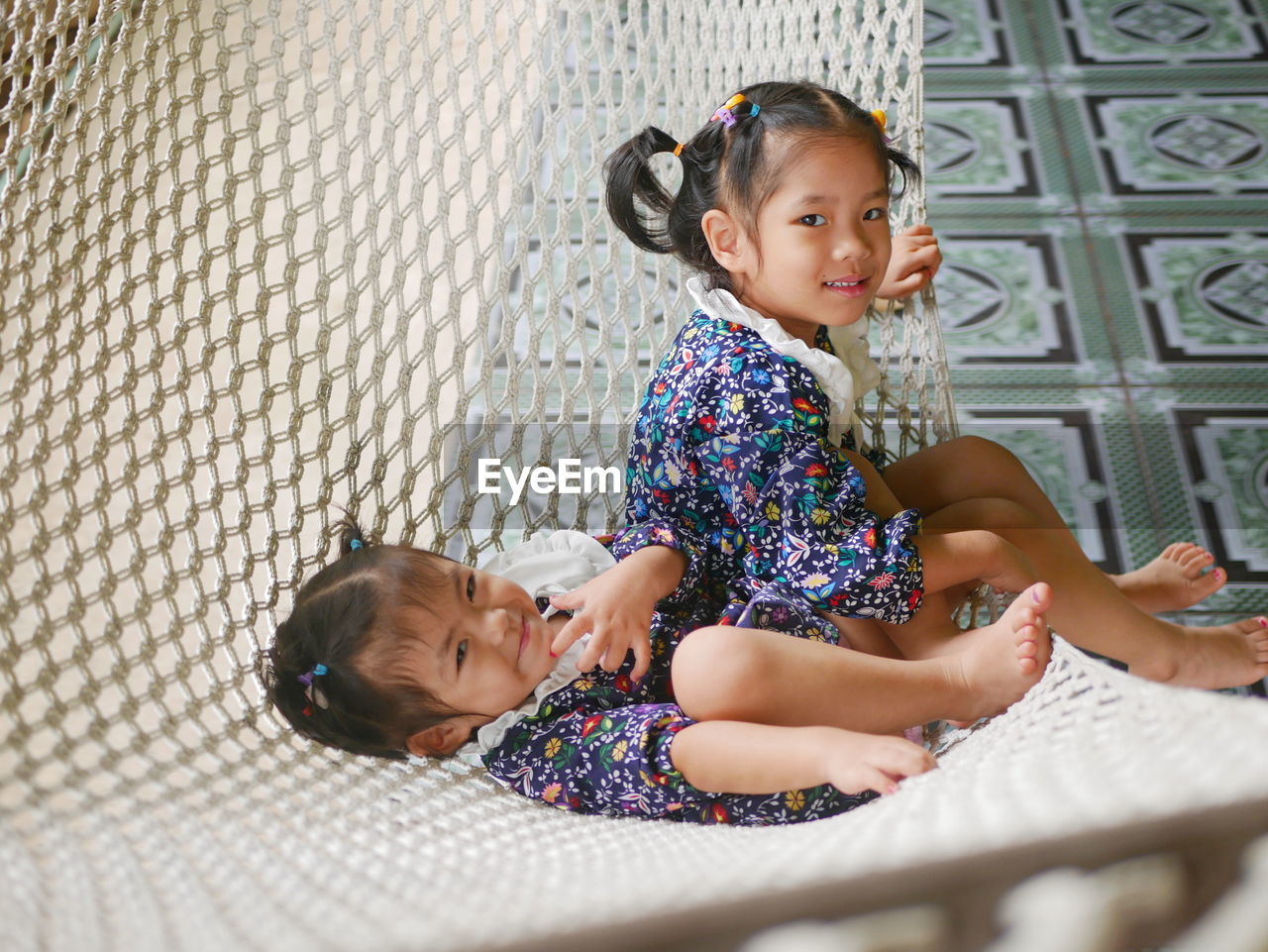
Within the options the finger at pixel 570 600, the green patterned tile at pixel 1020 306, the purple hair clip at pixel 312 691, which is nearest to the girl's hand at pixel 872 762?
the finger at pixel 570 600

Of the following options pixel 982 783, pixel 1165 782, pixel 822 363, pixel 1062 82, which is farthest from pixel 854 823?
pixel 1062 82

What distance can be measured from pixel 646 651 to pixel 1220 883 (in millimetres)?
517

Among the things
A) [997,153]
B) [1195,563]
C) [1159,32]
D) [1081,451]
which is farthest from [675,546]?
[1159,32]

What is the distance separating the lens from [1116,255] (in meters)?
1.73

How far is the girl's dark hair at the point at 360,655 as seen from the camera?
2.75 ft

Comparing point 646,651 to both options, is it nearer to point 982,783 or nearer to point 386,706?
point 386,706

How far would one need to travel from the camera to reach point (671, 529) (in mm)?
963

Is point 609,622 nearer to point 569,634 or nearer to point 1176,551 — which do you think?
point 569,634

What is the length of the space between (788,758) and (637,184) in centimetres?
56

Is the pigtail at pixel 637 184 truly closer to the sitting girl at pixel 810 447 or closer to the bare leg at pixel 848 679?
the sitting girl at pixel 810 447

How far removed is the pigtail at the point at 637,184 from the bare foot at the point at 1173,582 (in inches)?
20.1

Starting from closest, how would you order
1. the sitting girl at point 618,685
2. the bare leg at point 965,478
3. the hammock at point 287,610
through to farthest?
1. the hammock at point 287,610
2. the sitting girl at point 618,685
3. the bare leg at point 965,478

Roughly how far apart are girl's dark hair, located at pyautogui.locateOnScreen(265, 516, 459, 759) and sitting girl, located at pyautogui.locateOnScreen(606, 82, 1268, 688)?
233 mm

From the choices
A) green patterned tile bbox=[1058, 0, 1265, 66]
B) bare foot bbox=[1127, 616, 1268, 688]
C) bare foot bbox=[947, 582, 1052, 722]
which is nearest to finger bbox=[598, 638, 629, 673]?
bare foot bbox=[947, 582, 1052, 722]
